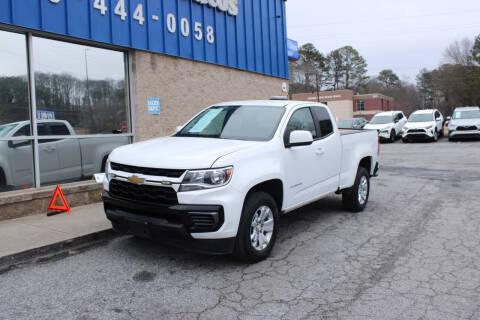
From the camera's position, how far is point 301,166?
5402 mm

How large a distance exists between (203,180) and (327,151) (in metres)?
2.59

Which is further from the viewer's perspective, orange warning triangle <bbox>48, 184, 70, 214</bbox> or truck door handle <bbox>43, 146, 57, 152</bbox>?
truck door handle <bbox>43, 146, 57, 152</bbox>

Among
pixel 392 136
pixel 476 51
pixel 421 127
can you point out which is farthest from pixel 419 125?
pixel 476 51

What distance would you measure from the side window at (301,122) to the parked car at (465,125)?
17873mm

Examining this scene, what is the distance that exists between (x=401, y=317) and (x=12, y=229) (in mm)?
5331

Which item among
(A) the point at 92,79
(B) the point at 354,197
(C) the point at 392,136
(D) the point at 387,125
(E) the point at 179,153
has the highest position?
(A) the point at 92,79

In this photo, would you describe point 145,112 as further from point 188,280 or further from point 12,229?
point 188,280

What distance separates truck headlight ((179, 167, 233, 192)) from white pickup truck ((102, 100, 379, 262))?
1 cm

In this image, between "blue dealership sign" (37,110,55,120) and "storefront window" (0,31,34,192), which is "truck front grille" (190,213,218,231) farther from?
"blue dealership sign" (37,110,55,120)

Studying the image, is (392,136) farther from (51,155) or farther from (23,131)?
(23,131)

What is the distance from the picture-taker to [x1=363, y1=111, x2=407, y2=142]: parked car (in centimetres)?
2368

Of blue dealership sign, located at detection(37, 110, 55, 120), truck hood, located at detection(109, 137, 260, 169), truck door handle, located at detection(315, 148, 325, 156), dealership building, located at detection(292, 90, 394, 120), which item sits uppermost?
dealership building, located at detection(292, 90, 394, 120)

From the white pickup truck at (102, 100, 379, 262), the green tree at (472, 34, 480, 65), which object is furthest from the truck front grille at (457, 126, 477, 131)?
the green tree at (472, 34, 480, 65)

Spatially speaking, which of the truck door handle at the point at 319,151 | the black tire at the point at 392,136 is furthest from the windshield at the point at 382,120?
the truck door handle at the point at 319,151
